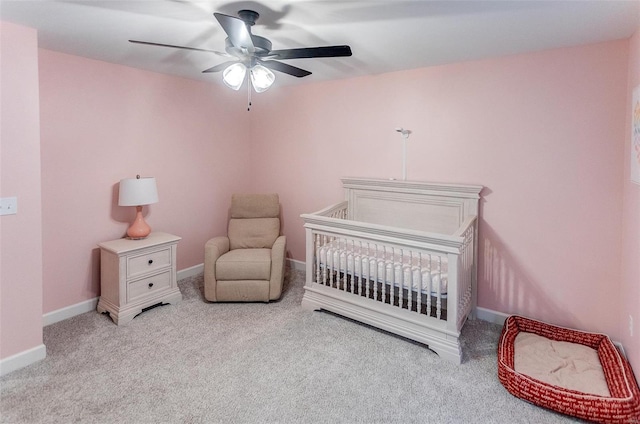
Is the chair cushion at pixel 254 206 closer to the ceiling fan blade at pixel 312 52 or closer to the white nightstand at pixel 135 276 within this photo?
the white nightstand at pixel 135 276

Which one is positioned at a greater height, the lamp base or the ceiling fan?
the ceiling fan

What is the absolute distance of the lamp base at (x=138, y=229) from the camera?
11.0 ft

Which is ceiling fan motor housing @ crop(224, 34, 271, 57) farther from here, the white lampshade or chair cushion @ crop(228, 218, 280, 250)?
chair cushion @ crop(228, 218, 280, 250)

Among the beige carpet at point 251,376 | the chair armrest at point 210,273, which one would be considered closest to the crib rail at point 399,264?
the beige carpet at point 251,376

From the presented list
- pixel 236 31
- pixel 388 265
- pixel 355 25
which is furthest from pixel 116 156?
pixel 388 265

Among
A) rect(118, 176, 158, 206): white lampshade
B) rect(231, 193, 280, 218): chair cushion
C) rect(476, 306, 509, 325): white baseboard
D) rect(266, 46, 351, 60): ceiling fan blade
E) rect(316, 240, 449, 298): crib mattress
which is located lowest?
rect(476, 306, 509, 325): white baseboard

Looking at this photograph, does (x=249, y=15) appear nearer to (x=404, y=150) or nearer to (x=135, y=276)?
(x=404, y=150)

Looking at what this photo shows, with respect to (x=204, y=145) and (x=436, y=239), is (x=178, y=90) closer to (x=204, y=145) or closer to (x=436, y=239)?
(x=204, y=145)

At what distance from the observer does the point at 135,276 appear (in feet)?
10.4

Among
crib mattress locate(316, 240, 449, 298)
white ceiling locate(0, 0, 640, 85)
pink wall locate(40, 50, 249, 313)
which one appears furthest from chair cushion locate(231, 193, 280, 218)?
white ceiling locate(0, 0, 640, 85)

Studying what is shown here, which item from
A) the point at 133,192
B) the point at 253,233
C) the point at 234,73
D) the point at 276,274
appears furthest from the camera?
the point at 253,233

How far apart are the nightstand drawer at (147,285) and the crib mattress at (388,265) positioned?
1468mm

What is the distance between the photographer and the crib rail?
257cm

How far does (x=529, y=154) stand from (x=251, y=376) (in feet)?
8.70
